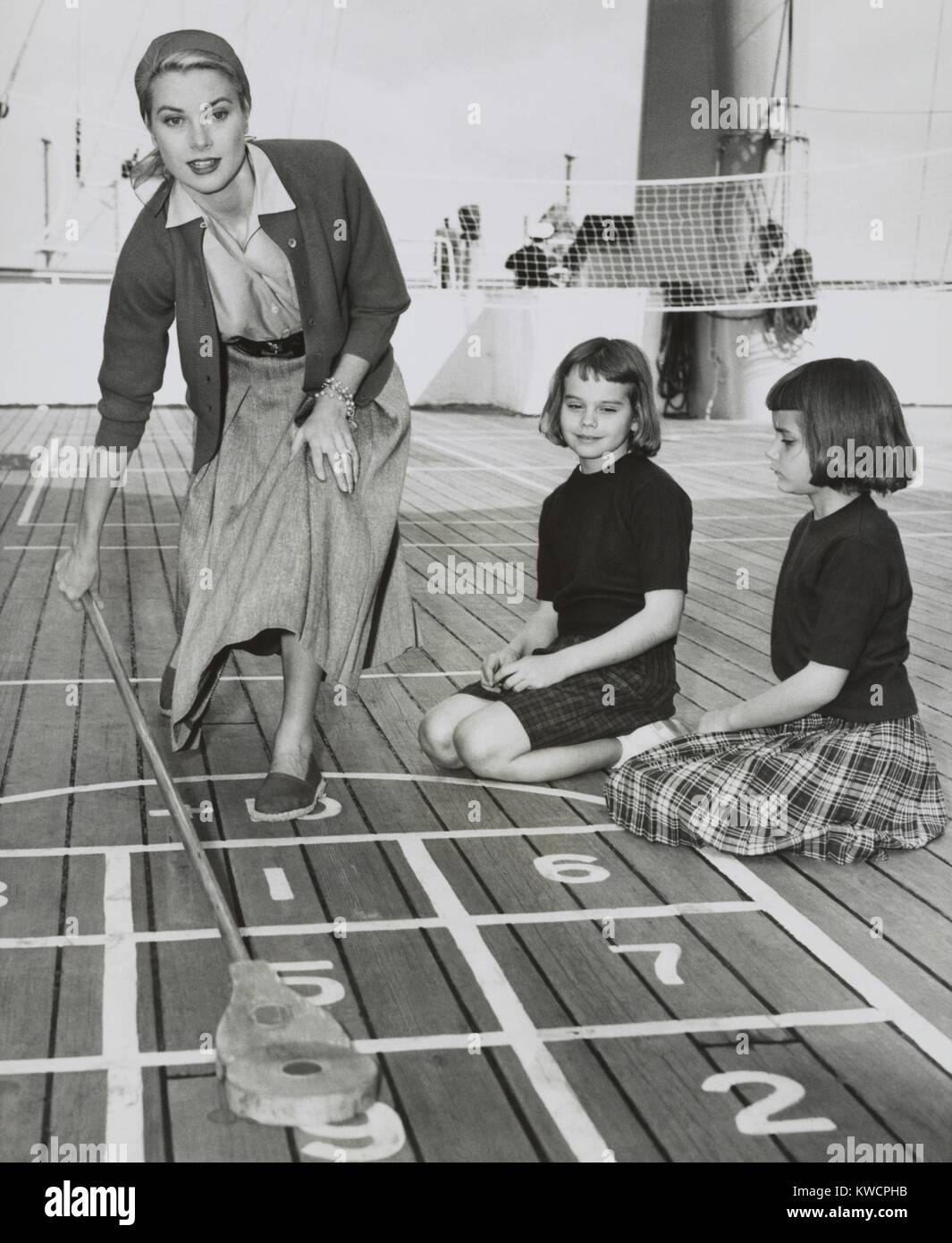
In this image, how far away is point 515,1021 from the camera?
1824mm

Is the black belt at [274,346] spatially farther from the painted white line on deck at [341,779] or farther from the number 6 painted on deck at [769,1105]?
the number 6 painted on deck at [769,1105]

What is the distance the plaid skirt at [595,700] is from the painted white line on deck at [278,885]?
2.04 feet

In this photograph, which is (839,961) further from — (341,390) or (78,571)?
(78,571)

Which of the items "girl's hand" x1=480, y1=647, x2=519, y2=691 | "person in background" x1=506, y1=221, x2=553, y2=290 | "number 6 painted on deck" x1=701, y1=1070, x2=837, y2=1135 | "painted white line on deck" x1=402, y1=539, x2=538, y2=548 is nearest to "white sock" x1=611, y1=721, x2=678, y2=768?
"girl's hand" x1=480, y1=647, x2=519, y2=691

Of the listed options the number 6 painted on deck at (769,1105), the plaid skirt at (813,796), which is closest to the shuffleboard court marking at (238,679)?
the plaid skirt at (813,796)

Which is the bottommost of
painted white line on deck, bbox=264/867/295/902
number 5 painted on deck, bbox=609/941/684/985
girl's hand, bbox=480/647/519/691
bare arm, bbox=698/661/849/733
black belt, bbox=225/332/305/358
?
painted white line on deck, bbox=264/867/295/902

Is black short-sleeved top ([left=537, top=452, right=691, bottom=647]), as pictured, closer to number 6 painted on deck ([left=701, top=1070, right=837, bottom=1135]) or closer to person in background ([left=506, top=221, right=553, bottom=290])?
number 6 painted on deck ([left=701, top=1070, right=837, bottom=1135])

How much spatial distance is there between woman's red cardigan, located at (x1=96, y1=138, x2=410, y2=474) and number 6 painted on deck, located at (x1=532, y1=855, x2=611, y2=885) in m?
0.86

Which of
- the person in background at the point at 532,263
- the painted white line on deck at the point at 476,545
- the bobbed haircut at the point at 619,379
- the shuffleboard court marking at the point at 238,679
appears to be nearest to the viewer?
the bobbed haircut at the point at 619,379

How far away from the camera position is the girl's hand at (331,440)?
2453 mm

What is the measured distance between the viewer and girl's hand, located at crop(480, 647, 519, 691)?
2771 mm

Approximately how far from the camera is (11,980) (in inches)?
76.1

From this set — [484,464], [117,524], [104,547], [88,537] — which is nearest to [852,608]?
[88,537]

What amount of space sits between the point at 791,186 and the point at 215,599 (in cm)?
1018
